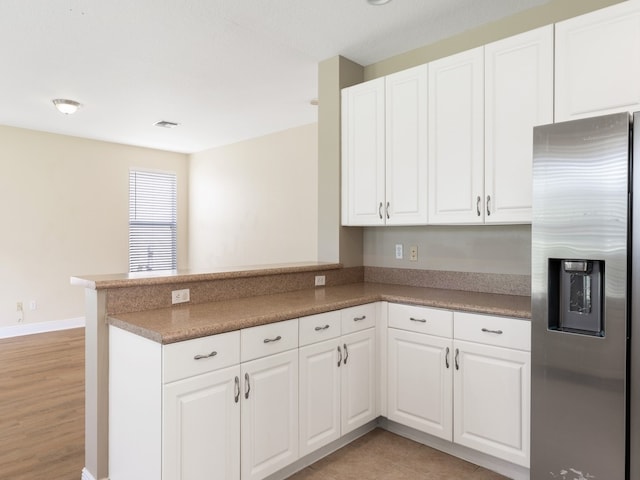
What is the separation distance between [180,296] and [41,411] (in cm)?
175

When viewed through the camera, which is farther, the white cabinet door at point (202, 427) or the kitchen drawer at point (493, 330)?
the kitchen drawer at point (493, 330)

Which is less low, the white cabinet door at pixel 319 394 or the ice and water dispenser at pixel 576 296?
the ice and water dispenser at pixel 576 296

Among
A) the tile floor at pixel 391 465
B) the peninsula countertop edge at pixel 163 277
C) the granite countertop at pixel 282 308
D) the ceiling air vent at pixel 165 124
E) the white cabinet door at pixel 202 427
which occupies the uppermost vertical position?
the ceiling air vent at pixel 165 124

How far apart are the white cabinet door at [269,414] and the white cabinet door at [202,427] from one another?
2.1 inches

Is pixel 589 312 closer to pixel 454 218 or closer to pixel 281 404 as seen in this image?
pixel 454 218

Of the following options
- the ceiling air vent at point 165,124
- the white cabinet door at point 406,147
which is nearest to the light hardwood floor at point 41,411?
the white cabinet door at point 406,147

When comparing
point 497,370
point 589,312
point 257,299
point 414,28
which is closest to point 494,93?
point 414,28

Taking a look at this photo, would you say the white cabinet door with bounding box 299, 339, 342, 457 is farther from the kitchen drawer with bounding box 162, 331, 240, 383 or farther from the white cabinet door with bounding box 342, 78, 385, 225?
the white cabinet door with bounding box 342, 78, 385, 225

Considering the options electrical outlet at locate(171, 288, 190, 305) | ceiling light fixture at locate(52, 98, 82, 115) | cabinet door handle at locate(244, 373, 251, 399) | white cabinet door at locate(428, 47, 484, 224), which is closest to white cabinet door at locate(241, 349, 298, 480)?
cabinet door handle at locate(244, 373, 251, 399)

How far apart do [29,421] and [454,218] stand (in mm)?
3186

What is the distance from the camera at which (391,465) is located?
239cm

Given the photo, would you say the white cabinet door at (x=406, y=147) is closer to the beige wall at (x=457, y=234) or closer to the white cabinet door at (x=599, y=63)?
the beige wall at (x=457, y=234)

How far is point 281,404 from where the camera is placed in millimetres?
2107

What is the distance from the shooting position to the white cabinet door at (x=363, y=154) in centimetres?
308
